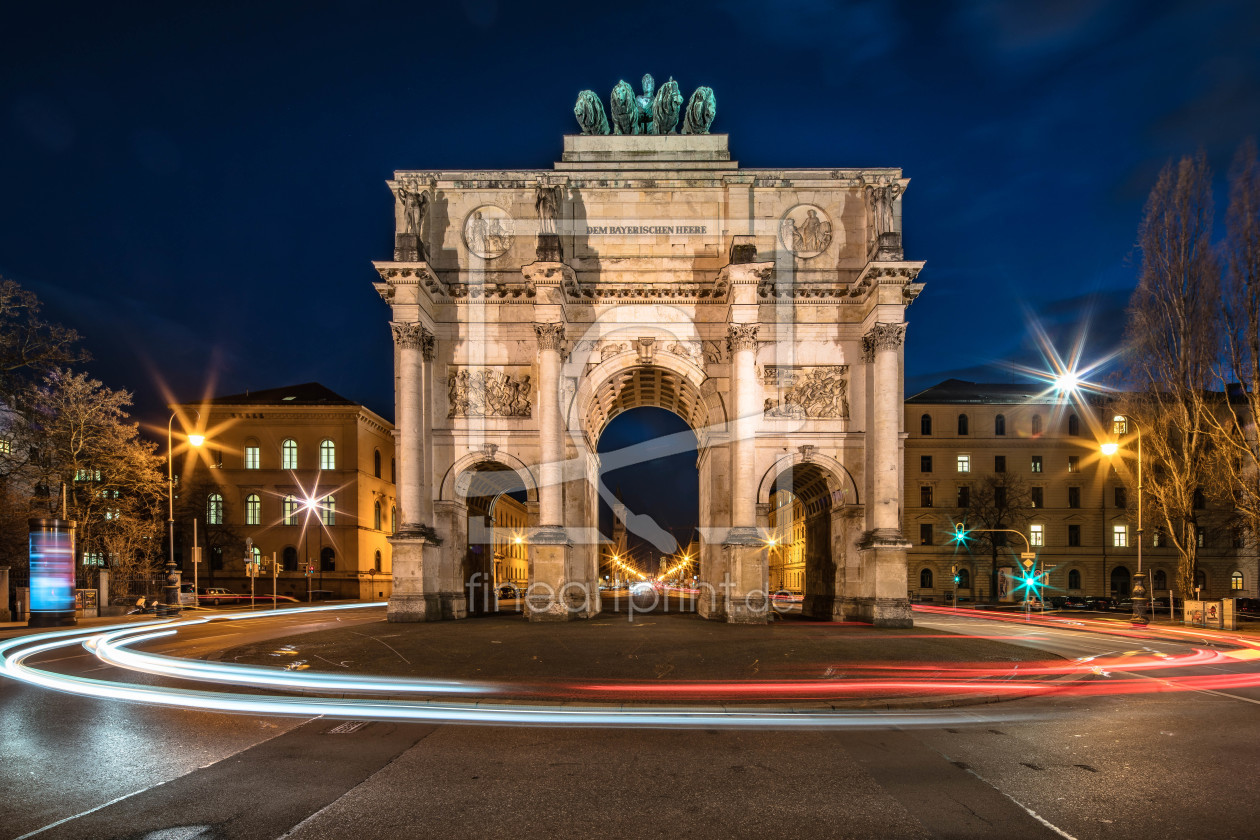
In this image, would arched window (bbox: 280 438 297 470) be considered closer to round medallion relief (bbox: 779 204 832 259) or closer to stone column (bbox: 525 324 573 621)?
stone column (bbox: 525 324 573 621)

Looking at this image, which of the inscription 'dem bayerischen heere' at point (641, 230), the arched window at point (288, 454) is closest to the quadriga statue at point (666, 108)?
the inscription 'dem bayerischen heere' at point (641, 230)

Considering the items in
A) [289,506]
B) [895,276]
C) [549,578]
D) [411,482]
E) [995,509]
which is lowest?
[995,509]

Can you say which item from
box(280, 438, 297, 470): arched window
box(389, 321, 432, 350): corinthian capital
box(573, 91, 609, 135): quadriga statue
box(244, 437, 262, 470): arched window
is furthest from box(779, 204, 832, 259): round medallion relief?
box(244, 437, 262, 470): arched window

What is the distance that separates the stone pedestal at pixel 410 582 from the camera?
84.0 feet

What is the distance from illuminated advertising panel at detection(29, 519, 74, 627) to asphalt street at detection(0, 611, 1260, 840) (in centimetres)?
1712

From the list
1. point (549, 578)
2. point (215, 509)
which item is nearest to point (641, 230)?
point (549, 578)

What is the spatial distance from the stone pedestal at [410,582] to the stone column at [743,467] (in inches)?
381

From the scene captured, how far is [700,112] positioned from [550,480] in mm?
15137

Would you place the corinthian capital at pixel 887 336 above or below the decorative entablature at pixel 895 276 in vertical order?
below

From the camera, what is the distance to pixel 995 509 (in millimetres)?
55938

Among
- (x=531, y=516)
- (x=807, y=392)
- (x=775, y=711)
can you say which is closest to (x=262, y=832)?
(x=775, y=711)

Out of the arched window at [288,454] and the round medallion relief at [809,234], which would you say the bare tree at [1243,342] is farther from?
the arched window at [288,454]

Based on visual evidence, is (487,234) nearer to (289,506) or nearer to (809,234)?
(809,234)

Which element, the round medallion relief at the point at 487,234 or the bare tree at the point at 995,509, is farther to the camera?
the bare tree at the point at 995,509
